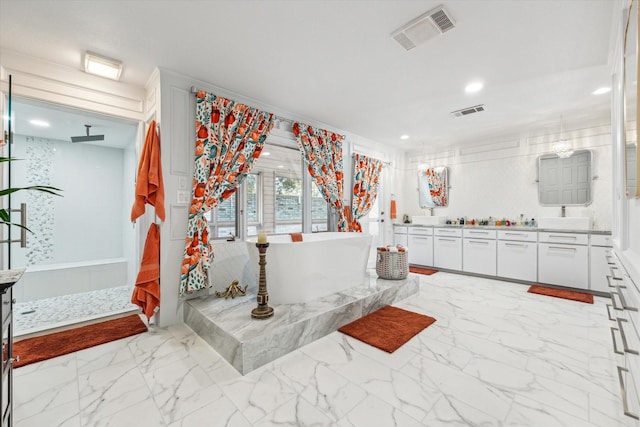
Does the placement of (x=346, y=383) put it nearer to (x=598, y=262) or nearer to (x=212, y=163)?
(x=212, y=163)

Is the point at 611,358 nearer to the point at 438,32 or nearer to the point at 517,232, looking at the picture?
the point at 517,232

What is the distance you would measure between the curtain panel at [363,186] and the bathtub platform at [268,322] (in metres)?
1.68

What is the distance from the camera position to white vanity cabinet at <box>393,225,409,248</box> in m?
5.52

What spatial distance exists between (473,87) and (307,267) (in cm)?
265

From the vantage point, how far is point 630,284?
1129mm

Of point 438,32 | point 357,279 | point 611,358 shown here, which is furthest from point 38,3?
point 611,358

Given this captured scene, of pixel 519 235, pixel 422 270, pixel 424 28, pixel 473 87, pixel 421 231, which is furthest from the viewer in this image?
pixel 421 231

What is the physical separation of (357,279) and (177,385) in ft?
6.89

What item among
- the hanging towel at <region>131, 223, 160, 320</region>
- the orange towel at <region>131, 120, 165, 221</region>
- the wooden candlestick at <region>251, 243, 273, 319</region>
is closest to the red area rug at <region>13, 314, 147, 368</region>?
the hanging towel at <region>131, 223, 160, 320</region>

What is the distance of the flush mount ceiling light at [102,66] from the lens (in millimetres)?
2482

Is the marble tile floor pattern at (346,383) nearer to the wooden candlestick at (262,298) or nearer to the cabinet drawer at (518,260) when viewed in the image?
the wooden candlestick at (262,298)

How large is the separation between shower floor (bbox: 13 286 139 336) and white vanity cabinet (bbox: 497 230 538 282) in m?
5.03

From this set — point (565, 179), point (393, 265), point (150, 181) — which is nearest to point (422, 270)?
point (393, 265)

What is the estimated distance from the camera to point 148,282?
8.57 ft
